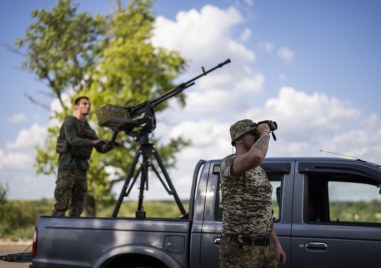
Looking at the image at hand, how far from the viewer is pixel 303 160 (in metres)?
4.44

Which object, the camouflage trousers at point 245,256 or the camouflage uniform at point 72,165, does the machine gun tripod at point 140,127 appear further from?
the camouflage trousers at point 245,256

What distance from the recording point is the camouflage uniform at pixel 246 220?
11.4ft

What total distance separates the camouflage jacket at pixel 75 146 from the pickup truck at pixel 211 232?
187cm

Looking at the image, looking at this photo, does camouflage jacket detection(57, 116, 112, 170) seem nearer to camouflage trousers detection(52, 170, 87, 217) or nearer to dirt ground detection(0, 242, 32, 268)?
camouflage trousers detection(52, 170, 87, 217)

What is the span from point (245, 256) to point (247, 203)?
34cm

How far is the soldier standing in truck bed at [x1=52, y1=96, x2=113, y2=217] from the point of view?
260 inches

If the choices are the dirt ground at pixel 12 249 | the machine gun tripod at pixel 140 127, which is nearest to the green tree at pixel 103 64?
the dirt ground at pixel 12 249

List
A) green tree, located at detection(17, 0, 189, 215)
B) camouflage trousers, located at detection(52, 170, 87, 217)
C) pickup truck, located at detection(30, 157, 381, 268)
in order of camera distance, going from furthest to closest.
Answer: green tree, located at detection(17, 0, 189, 215) → camouflage trousers, located at detection(52, 170, 87, 217) → pickup truck, located at detection(30, 157, 381, 268)

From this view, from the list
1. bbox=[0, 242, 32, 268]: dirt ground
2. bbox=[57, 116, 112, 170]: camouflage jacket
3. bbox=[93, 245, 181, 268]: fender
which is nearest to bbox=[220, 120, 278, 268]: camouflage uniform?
bbox=[93, 245, 181, 268]: fender

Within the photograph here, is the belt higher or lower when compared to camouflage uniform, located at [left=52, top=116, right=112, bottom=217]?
lower

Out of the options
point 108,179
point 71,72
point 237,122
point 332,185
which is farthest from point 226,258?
point 71,72

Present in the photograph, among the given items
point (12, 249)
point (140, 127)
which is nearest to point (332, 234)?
point (140, 127)

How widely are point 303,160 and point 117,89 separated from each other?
53.2 feet

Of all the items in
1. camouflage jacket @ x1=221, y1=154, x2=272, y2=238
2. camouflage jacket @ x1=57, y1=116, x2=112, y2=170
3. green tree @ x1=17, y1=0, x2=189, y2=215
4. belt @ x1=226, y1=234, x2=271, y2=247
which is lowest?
belt @ x1=226, y1=234, x2=271, y2=247
